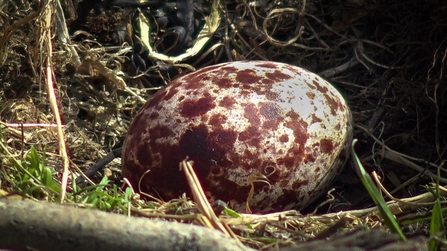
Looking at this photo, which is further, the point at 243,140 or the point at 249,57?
the point at 249,57

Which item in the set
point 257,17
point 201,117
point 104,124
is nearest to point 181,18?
point 257,17

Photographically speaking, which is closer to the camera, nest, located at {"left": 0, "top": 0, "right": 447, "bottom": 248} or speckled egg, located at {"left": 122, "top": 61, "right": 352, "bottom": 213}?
speckled egg, located at {"left": 122, "top": 61, "right": 352, "bottom": 213}

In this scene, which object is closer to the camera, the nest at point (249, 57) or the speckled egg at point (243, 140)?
the speckled egg at point (243, 140)

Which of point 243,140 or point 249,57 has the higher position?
point 243,140

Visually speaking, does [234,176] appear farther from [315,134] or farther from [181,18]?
[181,18]
